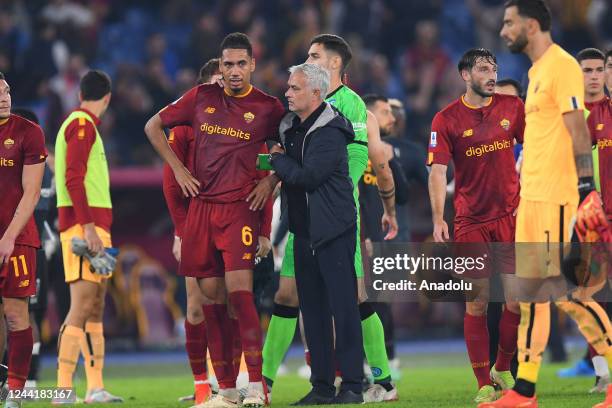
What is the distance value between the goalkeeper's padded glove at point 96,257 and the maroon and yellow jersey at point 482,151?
9.02 ft

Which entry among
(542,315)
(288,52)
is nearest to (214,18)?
(288,52)

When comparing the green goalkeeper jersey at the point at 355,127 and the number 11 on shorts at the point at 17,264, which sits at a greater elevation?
the green goalkeeper jersey at the point at 355,127

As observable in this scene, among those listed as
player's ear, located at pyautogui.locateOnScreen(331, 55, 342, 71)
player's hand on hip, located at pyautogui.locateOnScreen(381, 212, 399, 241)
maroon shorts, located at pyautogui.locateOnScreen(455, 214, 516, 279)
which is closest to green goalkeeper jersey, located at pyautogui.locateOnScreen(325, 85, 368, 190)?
player's ear, located at pyautogui.locateOnScreen(331, 55, 342, 71)

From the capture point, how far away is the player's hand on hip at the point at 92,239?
979 centimetres

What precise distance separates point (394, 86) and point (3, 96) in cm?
1329

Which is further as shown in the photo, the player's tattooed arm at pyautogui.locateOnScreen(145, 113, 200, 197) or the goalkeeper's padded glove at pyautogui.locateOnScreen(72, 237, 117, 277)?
the goalkeeper's padded glove at pyautogui.locateOnScreen(72, 237, 117, 277)

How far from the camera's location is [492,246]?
9.50m

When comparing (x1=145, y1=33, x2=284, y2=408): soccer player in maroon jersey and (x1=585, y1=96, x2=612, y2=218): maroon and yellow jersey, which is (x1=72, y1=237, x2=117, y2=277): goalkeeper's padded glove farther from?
(x1=585, y1=96, x2=612, y2=218): maroon and yellow jersey

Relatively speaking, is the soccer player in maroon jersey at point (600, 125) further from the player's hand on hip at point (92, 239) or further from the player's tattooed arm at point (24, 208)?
the player's tattooed arm at point (24, 208)

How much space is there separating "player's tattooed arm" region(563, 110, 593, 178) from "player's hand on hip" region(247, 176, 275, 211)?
2209 millimetres

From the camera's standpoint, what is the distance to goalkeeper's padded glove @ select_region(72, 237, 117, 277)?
9891 mm

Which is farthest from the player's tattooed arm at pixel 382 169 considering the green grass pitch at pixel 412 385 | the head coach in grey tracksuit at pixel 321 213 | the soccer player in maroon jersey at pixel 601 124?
the soccer player in maroon jersey at pixel 601 124

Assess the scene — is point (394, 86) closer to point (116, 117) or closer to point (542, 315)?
point (116, 117)

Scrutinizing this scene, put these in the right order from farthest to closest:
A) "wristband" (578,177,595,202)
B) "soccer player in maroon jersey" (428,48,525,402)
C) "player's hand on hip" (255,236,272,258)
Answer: "soccer player in maroon jersey" (428,48,525,402), "player's hand on hip" (255,236,272,258), "wristband" (578,177,595,202)
